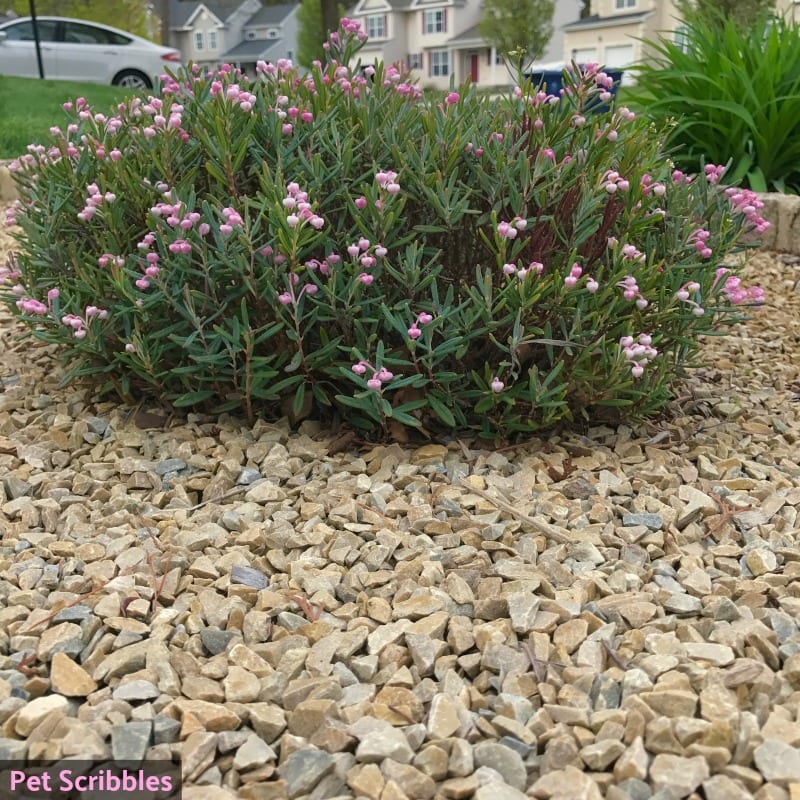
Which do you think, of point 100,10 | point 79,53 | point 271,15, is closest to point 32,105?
point 79,53

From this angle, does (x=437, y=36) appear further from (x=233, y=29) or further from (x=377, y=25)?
(x=233, y=29)

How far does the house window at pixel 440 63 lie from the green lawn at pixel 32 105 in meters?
26.9

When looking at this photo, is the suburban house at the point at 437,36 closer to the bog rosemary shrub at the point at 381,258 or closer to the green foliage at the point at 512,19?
the green foliage at the point at 512,19

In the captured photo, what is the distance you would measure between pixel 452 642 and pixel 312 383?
4.01 ft

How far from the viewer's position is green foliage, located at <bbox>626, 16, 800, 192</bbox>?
609cm

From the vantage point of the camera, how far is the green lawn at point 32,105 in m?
9.41

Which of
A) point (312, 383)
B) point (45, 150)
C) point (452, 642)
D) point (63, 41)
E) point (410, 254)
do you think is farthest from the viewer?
point (63, 41)

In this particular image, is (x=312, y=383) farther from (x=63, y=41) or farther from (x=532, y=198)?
(x=63, y=41)

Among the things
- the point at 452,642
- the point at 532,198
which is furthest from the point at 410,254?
the point at 452,642

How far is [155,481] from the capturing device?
2.90m

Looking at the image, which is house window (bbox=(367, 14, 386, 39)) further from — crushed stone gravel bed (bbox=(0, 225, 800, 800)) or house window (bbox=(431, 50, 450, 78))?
crushed stone gravel bed (bbox=(0, 225, 800, 800))

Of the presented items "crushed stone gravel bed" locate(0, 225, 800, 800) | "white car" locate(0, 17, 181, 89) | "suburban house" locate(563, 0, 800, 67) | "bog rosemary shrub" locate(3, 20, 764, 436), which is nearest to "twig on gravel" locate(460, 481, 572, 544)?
"crushed stone gravel bed" locate(0, 225, 800, 800)

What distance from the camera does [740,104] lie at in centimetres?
622

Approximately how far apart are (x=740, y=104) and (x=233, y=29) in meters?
47.8
